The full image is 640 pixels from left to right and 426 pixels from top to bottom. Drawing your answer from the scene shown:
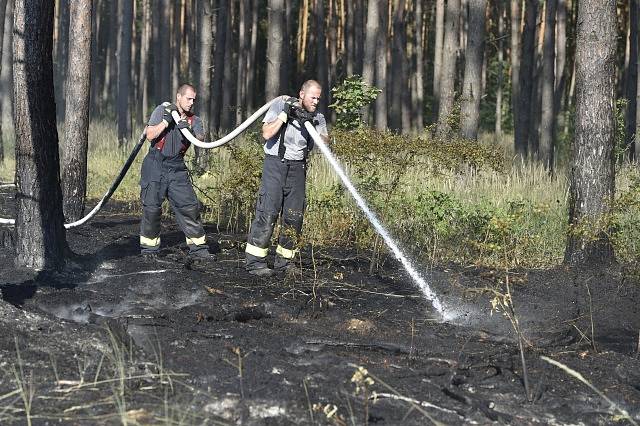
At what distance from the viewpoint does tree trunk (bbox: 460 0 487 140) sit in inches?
647

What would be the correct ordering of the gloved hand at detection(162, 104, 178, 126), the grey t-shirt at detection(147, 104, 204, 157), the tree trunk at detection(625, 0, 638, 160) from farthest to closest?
the tree trunk at detection(625, 0, 638, 160)
the grey t-shirt at detection(147, 104, 204, 157)
the gloved hand at detection(162, 104, 178, 126)

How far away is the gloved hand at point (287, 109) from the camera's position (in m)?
9.76

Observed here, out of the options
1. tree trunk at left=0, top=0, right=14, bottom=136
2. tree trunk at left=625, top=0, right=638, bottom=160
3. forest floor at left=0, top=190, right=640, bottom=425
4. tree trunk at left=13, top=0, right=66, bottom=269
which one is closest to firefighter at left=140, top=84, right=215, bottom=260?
forest floor at left=0, top=190, right=640, bottom=425

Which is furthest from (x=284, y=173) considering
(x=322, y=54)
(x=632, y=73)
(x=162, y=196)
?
(x=322, y=54)

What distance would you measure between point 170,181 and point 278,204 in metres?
1.36

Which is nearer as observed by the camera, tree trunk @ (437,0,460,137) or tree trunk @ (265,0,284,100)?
tree trunk @ (265,0,284,100)

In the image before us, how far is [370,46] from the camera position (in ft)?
73.6

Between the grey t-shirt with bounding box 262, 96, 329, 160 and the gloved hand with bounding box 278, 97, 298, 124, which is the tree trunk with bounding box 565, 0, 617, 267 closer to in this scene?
the grey t-shirt with bounding box 262, 96, 329, 160

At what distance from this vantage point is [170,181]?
11.0m

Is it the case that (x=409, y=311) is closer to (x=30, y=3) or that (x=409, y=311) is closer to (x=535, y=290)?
(x=535, y=290)

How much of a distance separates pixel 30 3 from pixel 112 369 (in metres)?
4.56

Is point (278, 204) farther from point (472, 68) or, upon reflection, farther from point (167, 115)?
point (472, 68)

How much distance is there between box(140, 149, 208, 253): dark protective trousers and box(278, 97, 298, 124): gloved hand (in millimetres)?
1590

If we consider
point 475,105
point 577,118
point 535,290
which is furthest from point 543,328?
point 475,105
